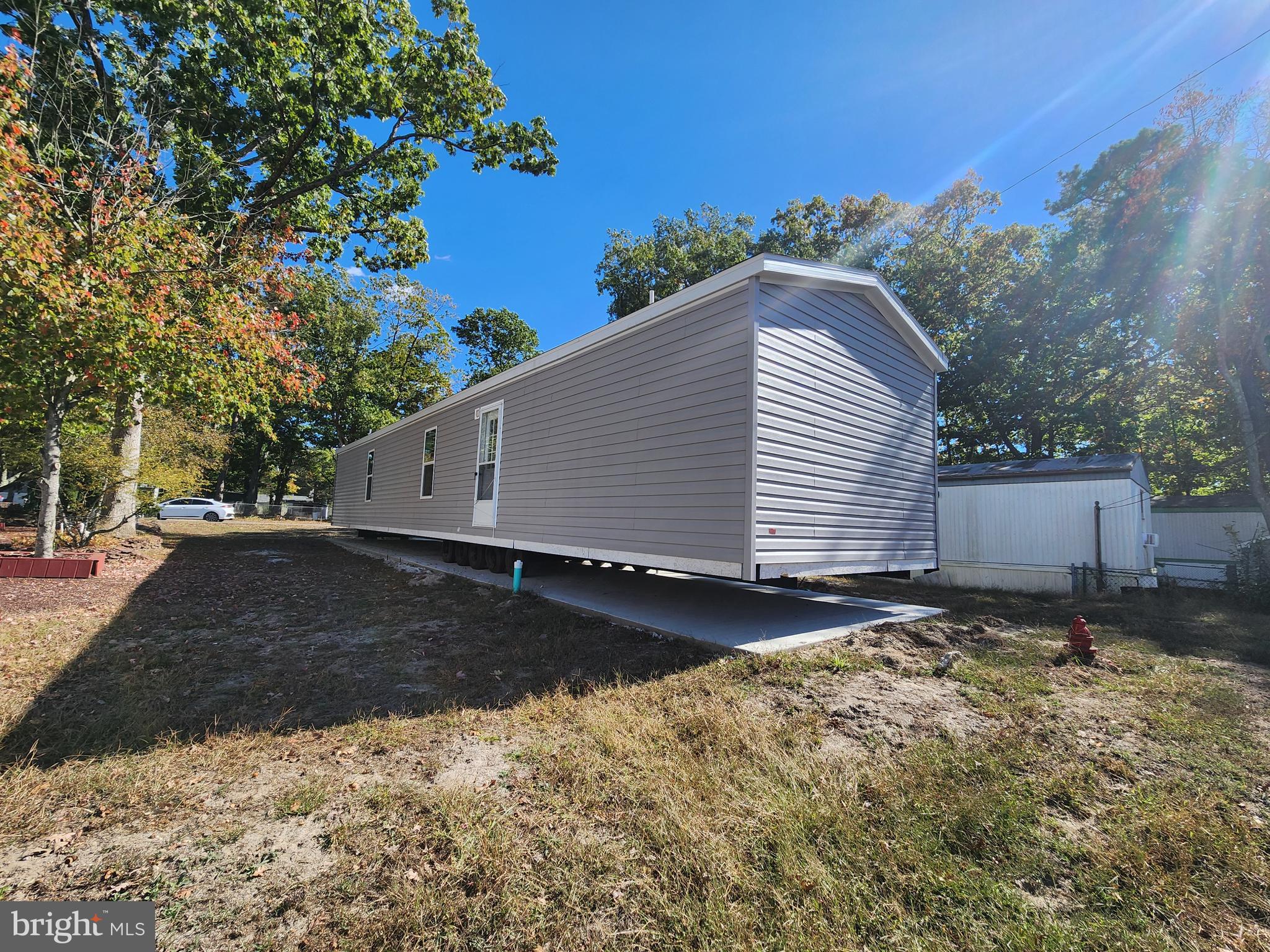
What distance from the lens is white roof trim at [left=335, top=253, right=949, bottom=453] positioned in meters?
5.09

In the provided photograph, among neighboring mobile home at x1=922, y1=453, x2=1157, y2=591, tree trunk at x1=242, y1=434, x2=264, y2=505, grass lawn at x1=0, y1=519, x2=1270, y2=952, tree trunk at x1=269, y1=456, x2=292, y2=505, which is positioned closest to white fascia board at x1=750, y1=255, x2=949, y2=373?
grass lawn at x1=0, y1=519, x2=1270, y2=952

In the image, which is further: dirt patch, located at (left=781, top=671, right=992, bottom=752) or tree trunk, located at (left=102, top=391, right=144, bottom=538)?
tree trunk, located at (left=102, top=391, right=144, bottom=538)

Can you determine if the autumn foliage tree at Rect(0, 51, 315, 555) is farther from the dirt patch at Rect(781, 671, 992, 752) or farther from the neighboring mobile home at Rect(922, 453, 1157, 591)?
the neighboring mobile home at Rect(922, 453, 1157, 591)

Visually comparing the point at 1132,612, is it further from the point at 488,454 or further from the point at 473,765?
the point at 488,454

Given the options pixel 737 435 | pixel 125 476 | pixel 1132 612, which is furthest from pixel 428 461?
pixel 1132 612

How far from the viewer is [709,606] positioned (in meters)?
6.48

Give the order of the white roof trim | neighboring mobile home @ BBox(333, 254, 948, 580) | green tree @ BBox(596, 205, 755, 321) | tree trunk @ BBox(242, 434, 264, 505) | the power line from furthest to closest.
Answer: tree trunk @ BBox(242, 434, 264, 505) < green tree @ BBox(596, 205, 755, 321) < the power line < the white roof trim < neighboring mobile home @ BBox(333, 254, 948, 580)

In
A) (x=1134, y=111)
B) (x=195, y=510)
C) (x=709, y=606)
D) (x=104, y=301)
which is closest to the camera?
(x=104, y=301)

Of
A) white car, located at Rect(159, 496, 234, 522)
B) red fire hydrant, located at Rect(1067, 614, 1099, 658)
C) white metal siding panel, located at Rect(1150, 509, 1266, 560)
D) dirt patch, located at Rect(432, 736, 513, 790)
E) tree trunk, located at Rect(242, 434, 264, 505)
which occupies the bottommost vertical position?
dirt patch, located at Rect(432, 736, 513, 790)

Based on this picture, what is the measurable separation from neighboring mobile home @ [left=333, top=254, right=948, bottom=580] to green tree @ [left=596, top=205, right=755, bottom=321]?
16.2 meters

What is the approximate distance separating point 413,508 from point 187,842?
418 inches

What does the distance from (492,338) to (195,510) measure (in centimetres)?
1682

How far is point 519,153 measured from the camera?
39.4ft

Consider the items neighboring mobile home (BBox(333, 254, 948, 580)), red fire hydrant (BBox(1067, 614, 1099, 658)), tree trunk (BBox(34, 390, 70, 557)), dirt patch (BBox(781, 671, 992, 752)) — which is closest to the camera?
dirt patch (BBox(781, 671, 992, 752))
